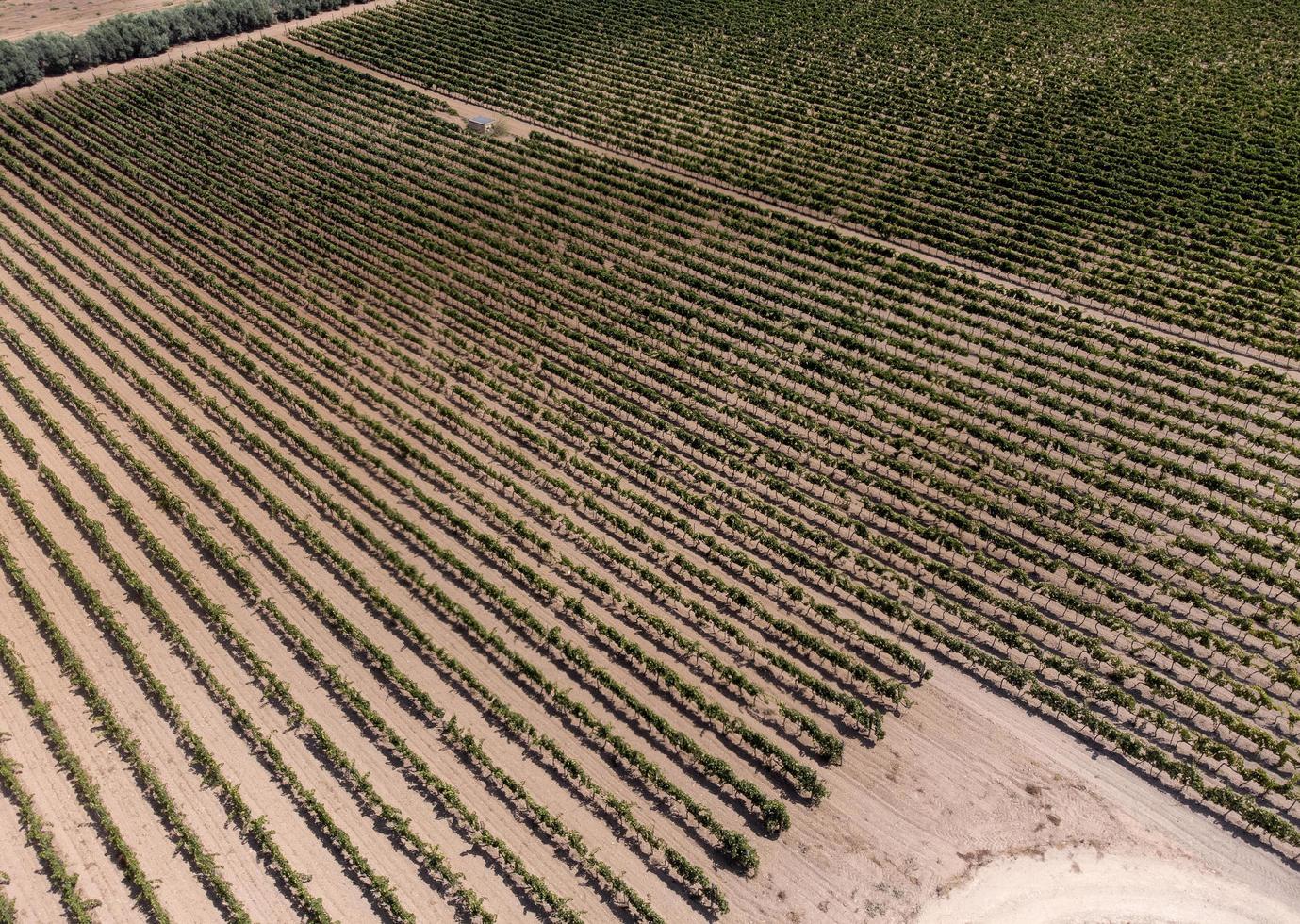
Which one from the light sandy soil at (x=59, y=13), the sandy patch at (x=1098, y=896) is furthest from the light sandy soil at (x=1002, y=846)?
the light sandy soil at (x=59, y=13)


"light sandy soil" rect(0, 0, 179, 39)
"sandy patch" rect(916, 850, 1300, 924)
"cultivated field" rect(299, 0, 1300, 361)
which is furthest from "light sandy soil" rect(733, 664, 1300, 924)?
"light sandy soil" rect(0, 0, 179, 39)

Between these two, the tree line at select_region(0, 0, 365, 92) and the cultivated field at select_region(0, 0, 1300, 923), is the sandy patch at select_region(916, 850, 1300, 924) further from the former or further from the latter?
the tree line at select_region(0, 0, 365, 92)

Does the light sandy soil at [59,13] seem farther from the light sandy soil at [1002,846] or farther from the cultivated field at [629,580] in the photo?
the light sandy soil at [1002,846]

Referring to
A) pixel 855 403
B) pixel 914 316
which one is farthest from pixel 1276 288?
pixel 855 403

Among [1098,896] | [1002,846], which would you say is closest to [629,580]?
[1002,846]

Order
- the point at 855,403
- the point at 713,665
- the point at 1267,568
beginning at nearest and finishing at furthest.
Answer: the point at 713,665 → the point at 1267,568 → the point at 855,403

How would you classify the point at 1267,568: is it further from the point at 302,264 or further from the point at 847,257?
the point at 302,264
